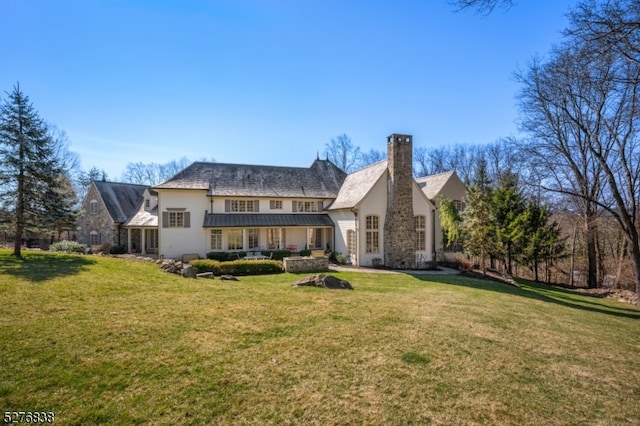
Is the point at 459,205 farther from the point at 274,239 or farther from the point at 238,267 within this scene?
the point at 238,267

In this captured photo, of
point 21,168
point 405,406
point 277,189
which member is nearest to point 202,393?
point 405,406

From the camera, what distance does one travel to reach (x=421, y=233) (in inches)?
866

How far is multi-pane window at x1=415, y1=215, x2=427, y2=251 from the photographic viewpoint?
21938 mm

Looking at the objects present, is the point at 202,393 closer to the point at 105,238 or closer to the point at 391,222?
the point at 391,222

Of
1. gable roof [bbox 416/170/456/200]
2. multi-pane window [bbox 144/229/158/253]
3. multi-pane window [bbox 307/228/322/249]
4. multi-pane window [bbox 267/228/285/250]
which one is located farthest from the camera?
gable roof [bbox 416/170/456/200]

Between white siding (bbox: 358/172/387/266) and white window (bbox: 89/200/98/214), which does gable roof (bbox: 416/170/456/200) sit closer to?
white siding (bbox: 358/172/387/266)

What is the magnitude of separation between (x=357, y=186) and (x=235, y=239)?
10303mm

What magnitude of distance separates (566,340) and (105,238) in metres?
30.8

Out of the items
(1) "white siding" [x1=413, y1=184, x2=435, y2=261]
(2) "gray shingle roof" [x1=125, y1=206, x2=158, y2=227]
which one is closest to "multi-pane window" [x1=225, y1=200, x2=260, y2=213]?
(2) "gray shingle roof" [x1=125, y1=206, x2=158, y2=227]

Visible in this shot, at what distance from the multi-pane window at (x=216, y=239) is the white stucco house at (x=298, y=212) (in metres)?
0.07

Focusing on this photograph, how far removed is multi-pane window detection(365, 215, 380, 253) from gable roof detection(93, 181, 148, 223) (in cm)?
2023

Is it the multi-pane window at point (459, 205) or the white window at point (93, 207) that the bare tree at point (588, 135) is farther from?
the white window at point (93, 207)

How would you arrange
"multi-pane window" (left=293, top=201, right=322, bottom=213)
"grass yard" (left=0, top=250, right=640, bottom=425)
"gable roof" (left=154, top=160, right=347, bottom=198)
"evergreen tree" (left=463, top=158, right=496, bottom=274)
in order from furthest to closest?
1. "multi-pane window" (left=293, top=201, right=322, bottom=213)
2. "gable roof" (left=154, top=160, right=347, bottom=198)
3. "evergreen tree" (left=463, top=158, right=496, bottom=274)
4. "grass yard" (left=0, top=250, right=640, bottom=425)

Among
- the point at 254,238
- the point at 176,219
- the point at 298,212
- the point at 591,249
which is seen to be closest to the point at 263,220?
the point at 254,238
